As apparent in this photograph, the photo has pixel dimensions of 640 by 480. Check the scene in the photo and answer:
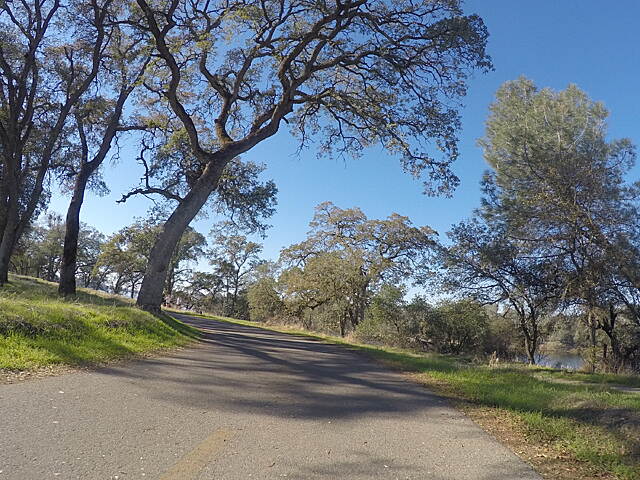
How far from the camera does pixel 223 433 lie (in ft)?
12.9

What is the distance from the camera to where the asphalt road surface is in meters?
3.07

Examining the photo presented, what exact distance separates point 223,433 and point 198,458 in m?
0.67

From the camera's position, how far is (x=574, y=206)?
13906 millimetres

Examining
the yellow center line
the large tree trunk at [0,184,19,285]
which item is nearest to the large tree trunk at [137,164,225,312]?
the large tree trunk at [0,184,19,285]

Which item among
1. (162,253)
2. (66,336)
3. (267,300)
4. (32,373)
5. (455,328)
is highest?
(162,253)

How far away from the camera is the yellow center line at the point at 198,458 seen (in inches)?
116

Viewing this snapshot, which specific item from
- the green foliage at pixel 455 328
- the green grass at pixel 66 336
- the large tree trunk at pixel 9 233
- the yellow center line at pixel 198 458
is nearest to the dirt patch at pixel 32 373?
the green grass at pixel 66 336

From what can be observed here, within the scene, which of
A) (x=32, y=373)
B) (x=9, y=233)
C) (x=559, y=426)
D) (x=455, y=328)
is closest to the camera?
(x=559, y=426)

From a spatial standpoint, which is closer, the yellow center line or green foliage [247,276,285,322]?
the yellow center line

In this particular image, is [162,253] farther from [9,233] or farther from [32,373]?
[32,373]

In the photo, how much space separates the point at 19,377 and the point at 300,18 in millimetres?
13734

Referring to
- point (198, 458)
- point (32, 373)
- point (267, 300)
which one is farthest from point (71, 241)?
point (267, 300)

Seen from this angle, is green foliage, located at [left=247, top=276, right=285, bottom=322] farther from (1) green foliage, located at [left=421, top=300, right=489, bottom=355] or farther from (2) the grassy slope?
(2) the grassy slope

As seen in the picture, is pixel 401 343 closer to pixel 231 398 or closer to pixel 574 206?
pixel 574 206
